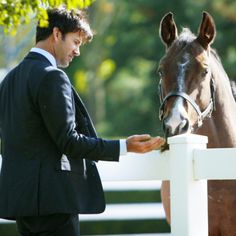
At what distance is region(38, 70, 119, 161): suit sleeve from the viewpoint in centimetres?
441

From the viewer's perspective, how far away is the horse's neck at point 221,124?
19.2ft

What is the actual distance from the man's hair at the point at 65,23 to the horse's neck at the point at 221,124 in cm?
144

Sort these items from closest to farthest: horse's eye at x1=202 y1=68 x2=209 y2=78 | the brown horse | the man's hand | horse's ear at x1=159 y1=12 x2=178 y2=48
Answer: the man's hand < the brown horse < horse's eye at x1=202 y1=68 x2=209 y2=78 < horse's ear at x1=159 y1=12 x2=178 y2=48

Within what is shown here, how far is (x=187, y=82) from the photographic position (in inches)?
222

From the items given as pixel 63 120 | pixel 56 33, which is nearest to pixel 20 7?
pixel 56 33

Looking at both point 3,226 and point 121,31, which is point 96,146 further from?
point 121,31

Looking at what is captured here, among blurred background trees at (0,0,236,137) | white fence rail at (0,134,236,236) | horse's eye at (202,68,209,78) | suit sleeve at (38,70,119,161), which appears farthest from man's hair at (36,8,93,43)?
blurred background trees at (0,0,236,137)

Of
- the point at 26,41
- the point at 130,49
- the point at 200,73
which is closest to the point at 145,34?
the point at 130,49

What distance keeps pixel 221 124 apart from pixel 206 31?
0.68 meters

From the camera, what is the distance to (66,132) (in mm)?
4422

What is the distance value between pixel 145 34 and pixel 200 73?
29.7 m

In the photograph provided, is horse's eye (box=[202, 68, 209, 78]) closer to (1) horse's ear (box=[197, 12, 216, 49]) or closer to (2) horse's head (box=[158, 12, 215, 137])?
(2) horse's head (box=[158, 12, 215, 137])

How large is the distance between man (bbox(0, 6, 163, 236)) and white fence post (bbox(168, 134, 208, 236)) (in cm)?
13

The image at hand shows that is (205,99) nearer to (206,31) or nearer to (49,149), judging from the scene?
(206,31)
